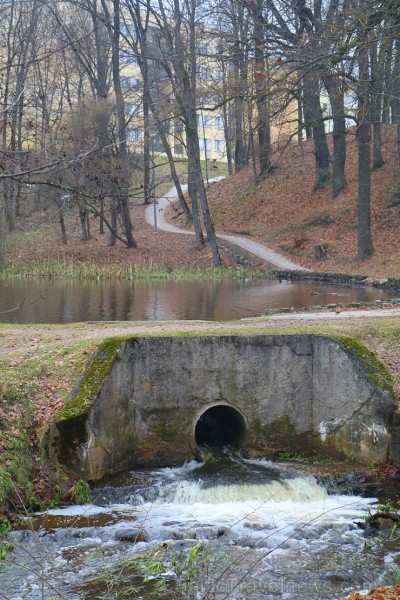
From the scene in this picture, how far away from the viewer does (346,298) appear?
75.8 feet

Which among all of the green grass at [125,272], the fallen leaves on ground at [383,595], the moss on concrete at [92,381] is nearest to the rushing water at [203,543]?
the fallen leaves on ground at [383,595]

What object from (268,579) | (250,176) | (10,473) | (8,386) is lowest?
(268,579)

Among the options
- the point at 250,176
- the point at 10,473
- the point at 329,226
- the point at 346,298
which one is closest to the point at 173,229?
the point at 250,176

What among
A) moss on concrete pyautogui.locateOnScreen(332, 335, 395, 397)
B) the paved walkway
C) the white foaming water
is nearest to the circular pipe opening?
the white foaming water

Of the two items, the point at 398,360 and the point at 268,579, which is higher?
the point at 398,360

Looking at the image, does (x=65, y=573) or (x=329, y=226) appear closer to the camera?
(x=65, y=573)

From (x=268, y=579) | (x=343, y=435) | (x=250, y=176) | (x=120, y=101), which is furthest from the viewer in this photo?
(x=250, y=176)

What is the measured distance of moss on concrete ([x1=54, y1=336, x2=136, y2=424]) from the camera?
9.78 meters

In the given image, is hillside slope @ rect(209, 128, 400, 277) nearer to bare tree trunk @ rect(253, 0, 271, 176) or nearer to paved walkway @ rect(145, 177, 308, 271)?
paved walkway @ rect(145, 177, 308, 271)

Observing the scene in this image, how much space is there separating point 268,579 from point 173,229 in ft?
119

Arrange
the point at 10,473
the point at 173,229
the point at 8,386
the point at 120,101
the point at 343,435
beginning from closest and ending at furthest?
the point at 10,473, the point at 8,386, the point at 343,435, the point at 120,101, the point at 173,229

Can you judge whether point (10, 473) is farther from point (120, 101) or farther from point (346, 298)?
point (120, 101)

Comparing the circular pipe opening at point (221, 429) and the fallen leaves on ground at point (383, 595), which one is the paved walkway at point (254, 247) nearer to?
the circular pipe opening at point (221, 429)

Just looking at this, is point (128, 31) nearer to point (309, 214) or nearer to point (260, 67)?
point (309, 214)
